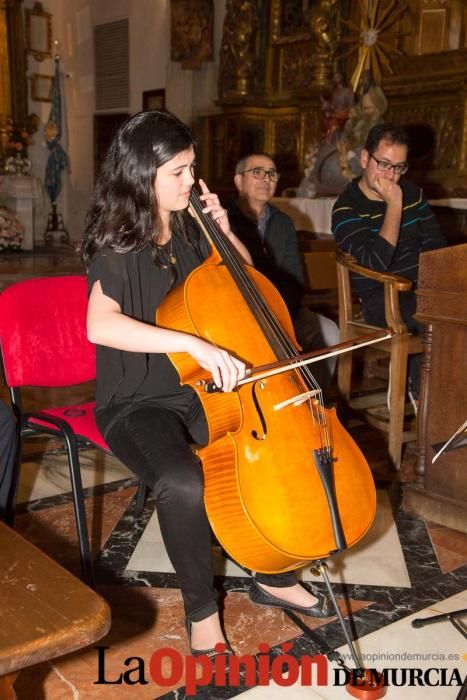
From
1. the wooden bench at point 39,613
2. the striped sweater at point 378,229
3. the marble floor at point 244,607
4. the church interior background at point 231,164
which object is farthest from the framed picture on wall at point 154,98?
the wooden bench at point 39,613

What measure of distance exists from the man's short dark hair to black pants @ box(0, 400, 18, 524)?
1.92 metres

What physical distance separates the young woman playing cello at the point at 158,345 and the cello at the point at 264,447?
0.26 feet

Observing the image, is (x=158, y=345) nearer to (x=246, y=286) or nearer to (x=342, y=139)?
(x=246, y=286)

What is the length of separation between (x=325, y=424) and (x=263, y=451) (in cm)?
18

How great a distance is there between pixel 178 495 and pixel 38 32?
10.2 metres

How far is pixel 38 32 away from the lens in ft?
33.9

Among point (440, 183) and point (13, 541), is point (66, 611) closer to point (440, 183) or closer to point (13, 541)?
point (13, 541)

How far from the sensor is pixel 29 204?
9484mm

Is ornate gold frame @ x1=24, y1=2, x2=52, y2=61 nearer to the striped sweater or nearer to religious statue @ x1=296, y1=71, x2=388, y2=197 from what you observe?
religious statue @ x1=296, y1=71, x2=388, y2=197

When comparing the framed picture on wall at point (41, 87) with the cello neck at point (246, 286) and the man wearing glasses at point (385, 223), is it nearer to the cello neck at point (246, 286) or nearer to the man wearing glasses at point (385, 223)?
the man wearing glasses at point (385, 223)

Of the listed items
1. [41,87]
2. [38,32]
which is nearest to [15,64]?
[41,87]

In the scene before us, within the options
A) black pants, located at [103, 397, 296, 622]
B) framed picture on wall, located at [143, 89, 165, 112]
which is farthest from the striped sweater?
framed picture on wall, located at [143, 89, 165, 112]

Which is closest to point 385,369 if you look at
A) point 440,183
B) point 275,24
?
point 440,183

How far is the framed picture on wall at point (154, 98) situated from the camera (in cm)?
918
